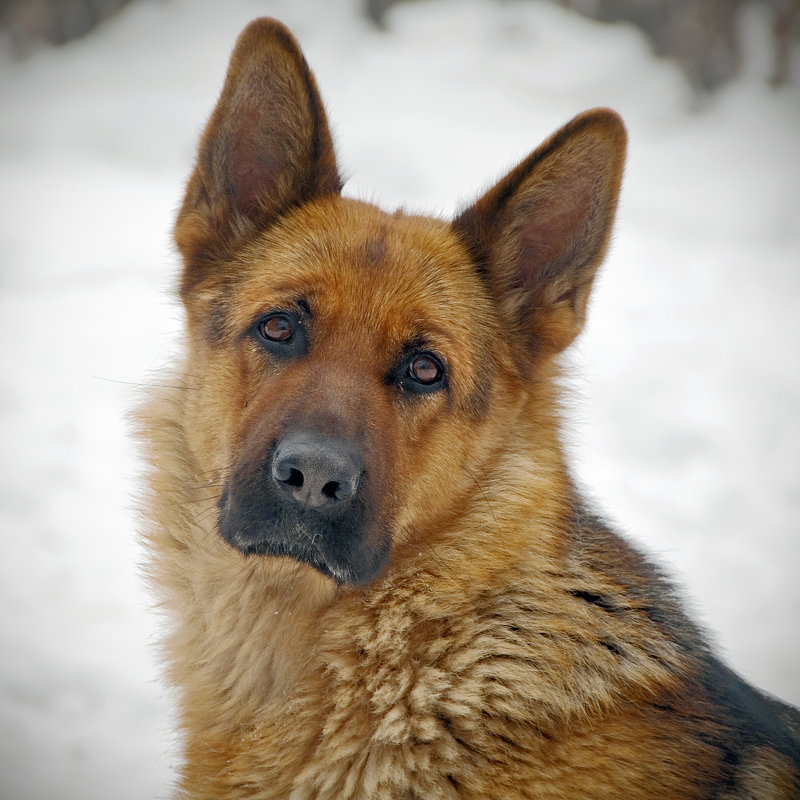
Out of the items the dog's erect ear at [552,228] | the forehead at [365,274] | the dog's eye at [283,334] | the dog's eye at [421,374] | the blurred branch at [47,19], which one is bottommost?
the dog's eye at [283,334]

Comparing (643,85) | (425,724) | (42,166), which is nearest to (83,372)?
(42,166)

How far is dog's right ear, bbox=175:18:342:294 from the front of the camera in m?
3.49

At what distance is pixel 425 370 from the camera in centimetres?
339

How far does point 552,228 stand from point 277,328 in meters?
1.27

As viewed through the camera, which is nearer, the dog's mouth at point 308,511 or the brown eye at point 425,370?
the dog's mouth at point 308,511

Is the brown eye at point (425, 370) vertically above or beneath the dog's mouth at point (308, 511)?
above

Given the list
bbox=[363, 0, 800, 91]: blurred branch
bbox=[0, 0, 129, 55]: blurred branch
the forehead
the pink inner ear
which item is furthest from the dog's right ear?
bbox=[0, 0, 129, 55]: blurred branch

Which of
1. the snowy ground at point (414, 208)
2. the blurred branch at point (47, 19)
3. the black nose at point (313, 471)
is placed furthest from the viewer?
the blurred branch at point (47, 19)

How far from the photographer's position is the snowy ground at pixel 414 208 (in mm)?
4855

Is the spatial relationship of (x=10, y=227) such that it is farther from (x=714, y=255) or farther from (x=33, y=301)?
(x=714, y=255)

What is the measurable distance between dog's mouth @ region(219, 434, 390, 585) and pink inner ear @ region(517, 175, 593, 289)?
1312 mm

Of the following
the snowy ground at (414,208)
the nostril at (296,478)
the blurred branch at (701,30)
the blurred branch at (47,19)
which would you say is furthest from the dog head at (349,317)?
the blurred branch at (47,19)

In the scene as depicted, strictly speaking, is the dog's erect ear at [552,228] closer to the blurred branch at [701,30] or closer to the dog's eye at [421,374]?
the dog's eye at [421,374]

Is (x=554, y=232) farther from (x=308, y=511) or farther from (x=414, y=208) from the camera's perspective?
(x=308, y=511)
